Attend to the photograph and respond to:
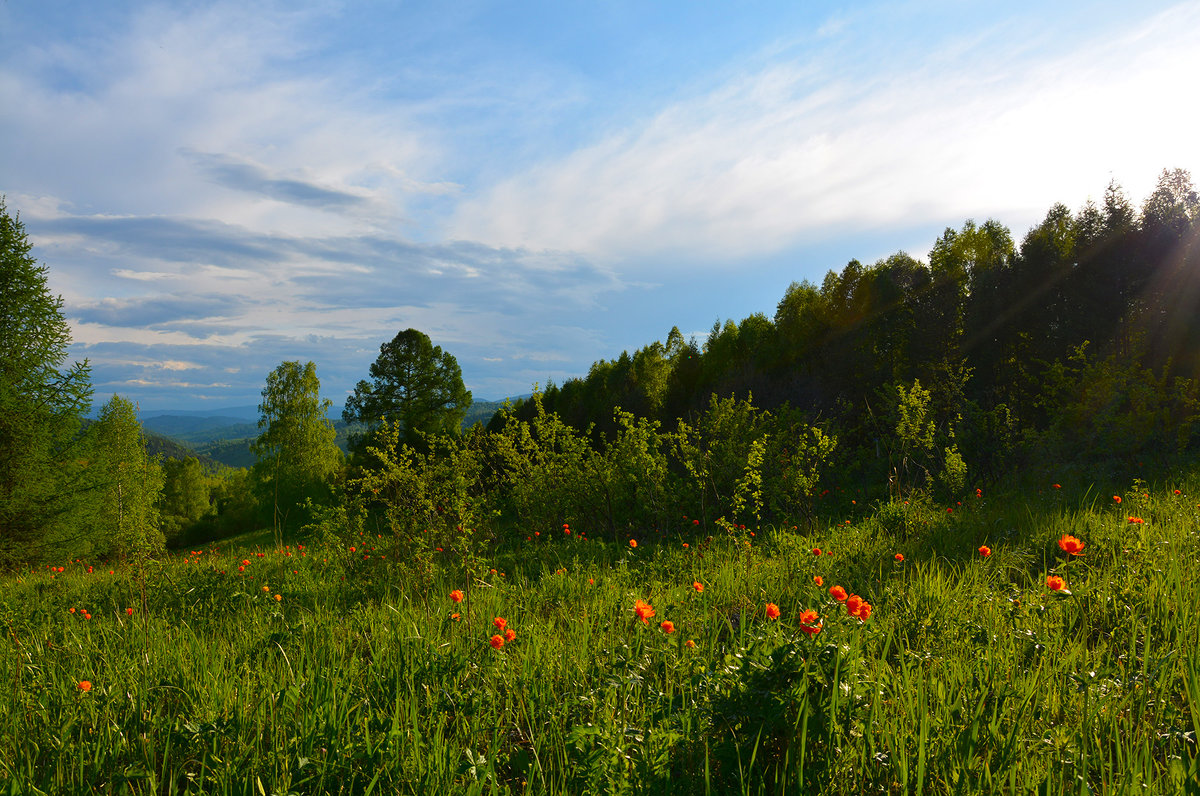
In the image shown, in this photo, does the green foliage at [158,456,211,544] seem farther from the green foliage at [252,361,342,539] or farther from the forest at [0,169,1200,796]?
the forest at [0,169,1200,796]

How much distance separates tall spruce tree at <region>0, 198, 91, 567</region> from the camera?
12195 millimetres

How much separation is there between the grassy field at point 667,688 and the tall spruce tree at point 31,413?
11517 mm

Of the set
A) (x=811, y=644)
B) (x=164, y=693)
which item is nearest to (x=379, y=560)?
(x=164, y=693)

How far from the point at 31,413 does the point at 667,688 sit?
16.3m

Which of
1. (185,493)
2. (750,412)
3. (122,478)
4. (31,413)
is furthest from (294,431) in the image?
(185,493)

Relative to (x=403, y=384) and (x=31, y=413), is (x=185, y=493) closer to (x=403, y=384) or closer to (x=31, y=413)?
(x=403, y=384)

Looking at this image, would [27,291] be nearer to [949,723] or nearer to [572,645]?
[572,645]

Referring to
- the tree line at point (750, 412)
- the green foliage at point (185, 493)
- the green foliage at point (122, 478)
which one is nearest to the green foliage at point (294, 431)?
the tree line at point (750, 412)

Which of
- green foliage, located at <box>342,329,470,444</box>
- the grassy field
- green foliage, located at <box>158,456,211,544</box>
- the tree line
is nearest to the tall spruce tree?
the tree line

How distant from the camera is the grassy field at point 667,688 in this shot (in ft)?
5.97

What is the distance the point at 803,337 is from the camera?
2241 centimetres

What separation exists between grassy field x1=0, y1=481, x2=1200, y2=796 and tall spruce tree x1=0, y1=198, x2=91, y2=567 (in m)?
11.5

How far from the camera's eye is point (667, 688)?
2490mm

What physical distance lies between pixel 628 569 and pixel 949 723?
10.5 ft
